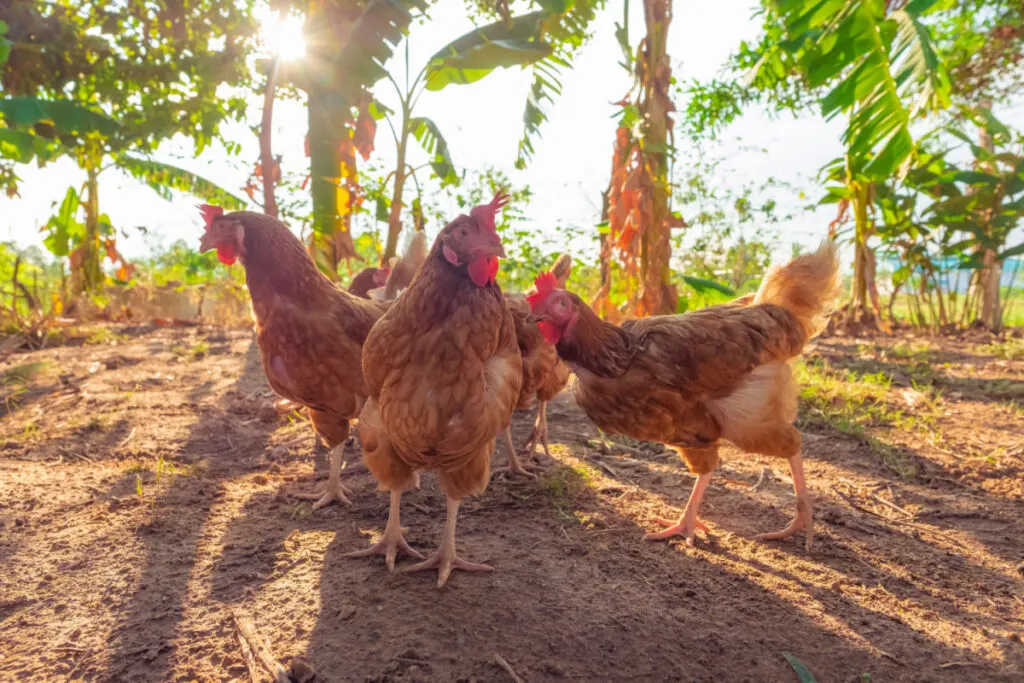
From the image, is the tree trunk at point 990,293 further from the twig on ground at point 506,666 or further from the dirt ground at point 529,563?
the twig on ground at point 506,666

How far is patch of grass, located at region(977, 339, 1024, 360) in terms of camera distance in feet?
18.9

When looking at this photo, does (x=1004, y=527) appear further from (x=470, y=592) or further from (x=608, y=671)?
(x=470, y=592)

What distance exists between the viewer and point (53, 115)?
239 inches

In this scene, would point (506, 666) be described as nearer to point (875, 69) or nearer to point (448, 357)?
point (448, 357)

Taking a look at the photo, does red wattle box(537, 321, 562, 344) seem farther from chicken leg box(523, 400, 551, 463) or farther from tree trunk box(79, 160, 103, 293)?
tree trunk box(79, 160, 103, 293)

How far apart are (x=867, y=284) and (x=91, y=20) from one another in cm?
1112

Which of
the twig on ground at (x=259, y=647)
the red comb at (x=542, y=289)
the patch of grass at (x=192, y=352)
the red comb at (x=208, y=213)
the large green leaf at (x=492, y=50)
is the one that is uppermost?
the large green leaf at (x=492, y=50)

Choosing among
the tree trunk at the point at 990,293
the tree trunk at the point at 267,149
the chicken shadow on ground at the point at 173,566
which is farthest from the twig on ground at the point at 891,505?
the tree trunk at the point at 990,293

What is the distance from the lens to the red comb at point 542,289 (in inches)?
95.0

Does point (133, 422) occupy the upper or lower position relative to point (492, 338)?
lower

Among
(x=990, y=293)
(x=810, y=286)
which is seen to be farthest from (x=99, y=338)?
(x=990, y=293)

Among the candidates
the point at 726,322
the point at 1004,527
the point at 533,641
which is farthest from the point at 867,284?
the point at 533,641

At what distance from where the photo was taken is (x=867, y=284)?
7129 mm

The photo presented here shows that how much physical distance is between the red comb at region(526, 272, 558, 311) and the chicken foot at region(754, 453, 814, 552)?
1.29 meters
